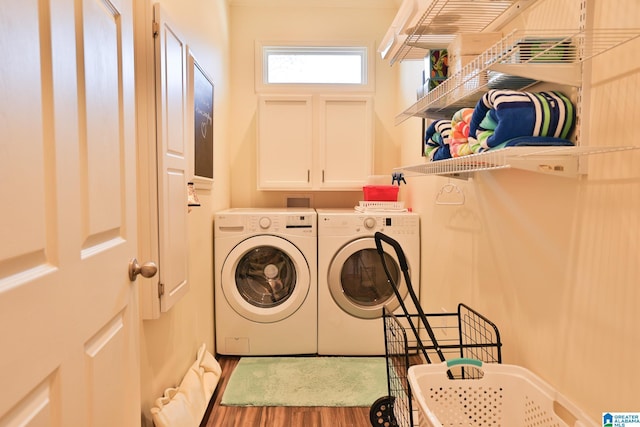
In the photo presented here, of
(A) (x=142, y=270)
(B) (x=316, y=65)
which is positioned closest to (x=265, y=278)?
(A) (x=142, y=270)

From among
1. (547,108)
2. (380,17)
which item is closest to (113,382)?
(547,108)

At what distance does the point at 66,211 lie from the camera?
72 centimetres

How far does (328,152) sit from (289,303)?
1.25m

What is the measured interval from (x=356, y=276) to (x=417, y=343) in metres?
0.96

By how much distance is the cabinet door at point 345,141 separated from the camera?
304 cm

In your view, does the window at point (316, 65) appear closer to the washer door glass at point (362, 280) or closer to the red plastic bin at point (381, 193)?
the red plastic bin at point (381, 193)

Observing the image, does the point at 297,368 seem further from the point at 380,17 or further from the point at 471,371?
the point at 380,17

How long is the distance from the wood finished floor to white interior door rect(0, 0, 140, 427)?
0.97 meters

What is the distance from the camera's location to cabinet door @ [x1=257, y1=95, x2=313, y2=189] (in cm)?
302

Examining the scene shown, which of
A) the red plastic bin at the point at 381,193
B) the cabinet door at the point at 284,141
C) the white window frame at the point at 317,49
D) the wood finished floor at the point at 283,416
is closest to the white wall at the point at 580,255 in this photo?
the wood finished floor at the point at 283,416

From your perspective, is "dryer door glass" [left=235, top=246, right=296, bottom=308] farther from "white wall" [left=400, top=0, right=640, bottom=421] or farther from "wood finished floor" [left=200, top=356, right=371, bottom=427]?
"white wall" [left=400, top=0, right=640, bottom=421]

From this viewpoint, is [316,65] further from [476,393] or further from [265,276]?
[476,393]

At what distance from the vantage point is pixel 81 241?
0.79 metres

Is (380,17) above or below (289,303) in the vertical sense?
above
